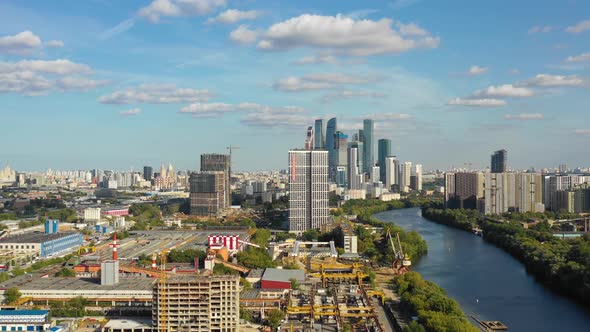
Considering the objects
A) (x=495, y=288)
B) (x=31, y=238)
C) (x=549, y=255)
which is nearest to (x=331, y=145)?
(x=31, y=238)

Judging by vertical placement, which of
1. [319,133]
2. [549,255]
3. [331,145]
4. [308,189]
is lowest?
[549,255]

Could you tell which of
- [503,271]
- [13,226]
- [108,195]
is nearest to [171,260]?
[503,271]

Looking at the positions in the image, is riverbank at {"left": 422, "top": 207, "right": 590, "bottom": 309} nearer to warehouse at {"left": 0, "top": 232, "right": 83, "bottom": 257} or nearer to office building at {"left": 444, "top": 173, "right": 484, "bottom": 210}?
office building at {"left": 444, "top": 173, "right": 484, "bottom": 210}

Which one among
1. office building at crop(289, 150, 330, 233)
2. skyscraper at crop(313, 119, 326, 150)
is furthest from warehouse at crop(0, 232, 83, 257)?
skyscraper at crop(313, 119, 326, 150)

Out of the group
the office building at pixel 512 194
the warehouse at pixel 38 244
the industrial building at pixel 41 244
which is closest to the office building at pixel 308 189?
the industrial building at pixel 41 244

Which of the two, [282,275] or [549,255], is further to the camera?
[549,255]

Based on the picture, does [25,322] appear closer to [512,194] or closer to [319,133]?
[512,194]
